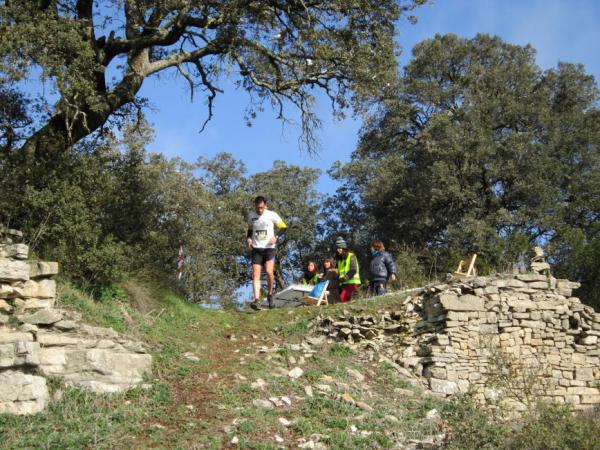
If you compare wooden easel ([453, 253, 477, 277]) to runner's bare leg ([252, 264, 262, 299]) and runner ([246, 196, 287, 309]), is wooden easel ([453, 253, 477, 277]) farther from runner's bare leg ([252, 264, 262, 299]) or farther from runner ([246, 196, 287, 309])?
runner's bare leg ([252, 264, 262, 299])

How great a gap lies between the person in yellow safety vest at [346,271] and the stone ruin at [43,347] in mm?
5614

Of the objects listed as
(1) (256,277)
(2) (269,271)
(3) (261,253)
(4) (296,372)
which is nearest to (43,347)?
(4) (296,372)

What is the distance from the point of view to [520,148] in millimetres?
25125

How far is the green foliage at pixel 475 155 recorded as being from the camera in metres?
24.8

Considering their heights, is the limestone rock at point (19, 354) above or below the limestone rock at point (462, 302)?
below

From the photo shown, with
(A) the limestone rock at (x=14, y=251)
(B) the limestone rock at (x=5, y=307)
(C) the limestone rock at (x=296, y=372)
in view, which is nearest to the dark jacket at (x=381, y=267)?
(C) the limestone rock at (x=296, y=372)

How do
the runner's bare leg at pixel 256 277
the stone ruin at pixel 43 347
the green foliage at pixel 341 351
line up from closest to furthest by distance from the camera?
the stone ruin at pixel 43 347, the green foliage at pixel 341 351, the runner's bare leg at pixel 256 277

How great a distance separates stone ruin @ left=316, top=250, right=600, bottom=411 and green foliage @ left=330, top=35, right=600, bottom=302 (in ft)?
33.2

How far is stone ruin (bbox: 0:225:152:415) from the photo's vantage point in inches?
278

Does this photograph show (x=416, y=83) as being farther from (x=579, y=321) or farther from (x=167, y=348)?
(x=167, y=348)

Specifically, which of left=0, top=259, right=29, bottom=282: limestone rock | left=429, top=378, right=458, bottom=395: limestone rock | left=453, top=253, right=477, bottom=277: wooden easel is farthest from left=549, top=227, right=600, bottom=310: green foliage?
left=0, top=259, right=29, bottom=282: limestone rock

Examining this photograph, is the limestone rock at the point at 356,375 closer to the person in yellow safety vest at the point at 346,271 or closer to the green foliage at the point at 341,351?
the green foliage at the point at 341,351

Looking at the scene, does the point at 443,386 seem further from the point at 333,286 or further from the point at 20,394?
the point at 20,394

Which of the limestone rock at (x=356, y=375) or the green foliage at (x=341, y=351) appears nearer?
the limestone rock at (x=356, y=375)
